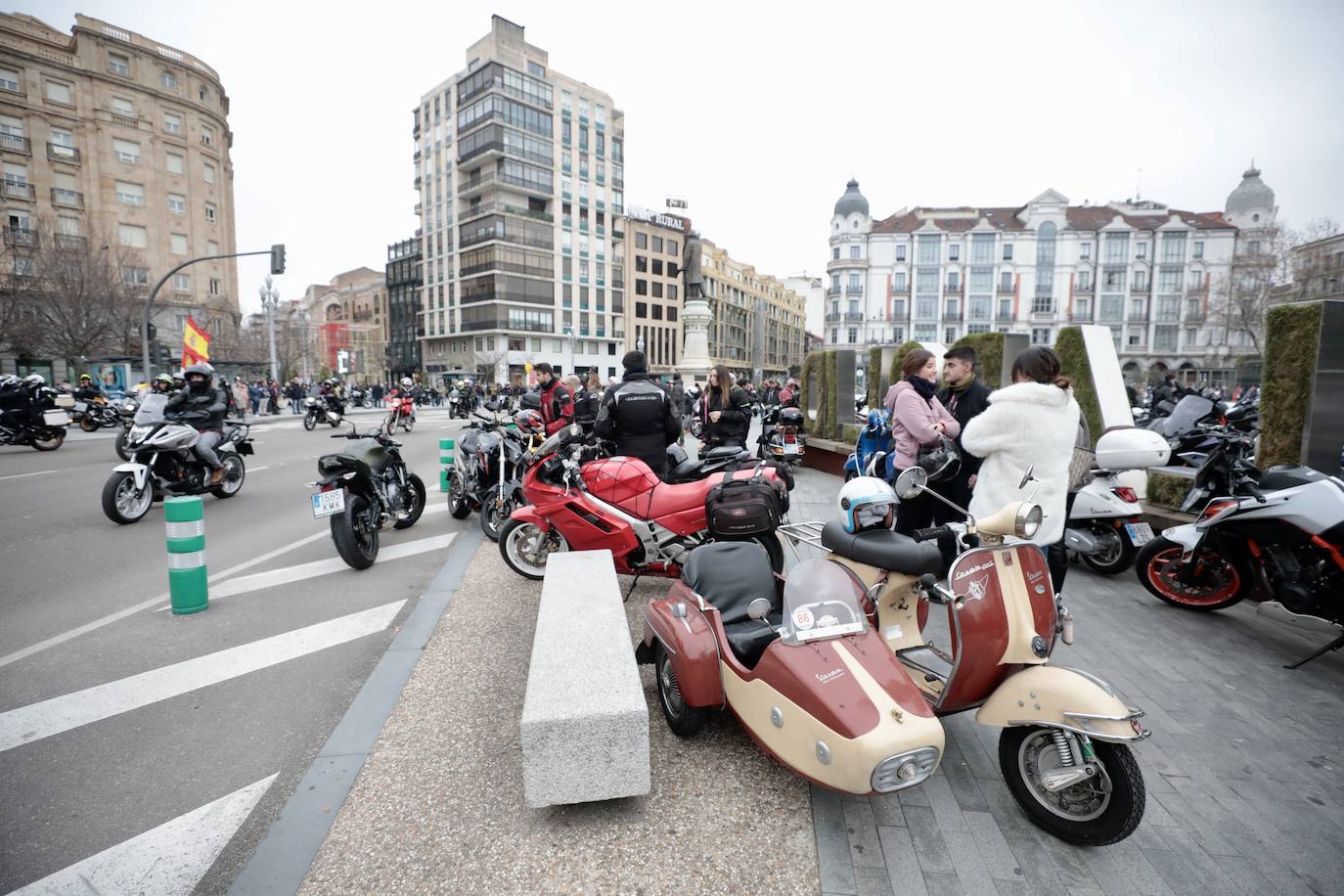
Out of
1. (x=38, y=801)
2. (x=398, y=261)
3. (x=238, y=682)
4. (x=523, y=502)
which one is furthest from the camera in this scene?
(x=398, y=261)

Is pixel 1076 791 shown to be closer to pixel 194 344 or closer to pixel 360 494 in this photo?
pixel 360 494

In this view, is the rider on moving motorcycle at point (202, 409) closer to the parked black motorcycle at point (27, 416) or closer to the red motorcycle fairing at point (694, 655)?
the red motorcycle fairing at point (694, 655)

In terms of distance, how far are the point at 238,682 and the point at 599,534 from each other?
2.27 meters

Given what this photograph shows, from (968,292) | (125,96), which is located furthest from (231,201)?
(968,292)

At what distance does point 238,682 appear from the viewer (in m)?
3.43

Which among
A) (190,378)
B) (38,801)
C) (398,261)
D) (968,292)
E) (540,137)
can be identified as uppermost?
(540,137)

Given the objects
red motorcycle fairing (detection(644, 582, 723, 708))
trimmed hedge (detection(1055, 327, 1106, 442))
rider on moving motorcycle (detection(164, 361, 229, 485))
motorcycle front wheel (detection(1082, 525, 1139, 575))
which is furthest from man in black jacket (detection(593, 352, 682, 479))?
rider on moving motorcycle (detection(164, 361, 229, 485))

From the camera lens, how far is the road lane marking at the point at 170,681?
3016mm

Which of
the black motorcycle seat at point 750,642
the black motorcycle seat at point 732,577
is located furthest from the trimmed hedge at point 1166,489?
the black motorcycle seat at point 750,642

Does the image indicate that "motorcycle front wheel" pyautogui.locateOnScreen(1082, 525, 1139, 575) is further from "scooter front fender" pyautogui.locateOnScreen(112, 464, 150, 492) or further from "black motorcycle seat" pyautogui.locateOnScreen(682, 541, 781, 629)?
"scooter front fender" pyautogui.locateOnScreen(112, 464, 150, 492)

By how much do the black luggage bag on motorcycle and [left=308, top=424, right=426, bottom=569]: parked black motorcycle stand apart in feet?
9.92

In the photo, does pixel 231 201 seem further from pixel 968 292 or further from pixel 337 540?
pixel 968 292

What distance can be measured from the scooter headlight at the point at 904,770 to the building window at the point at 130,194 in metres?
55.9

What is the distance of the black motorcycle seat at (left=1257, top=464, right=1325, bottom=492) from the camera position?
3.77 m
